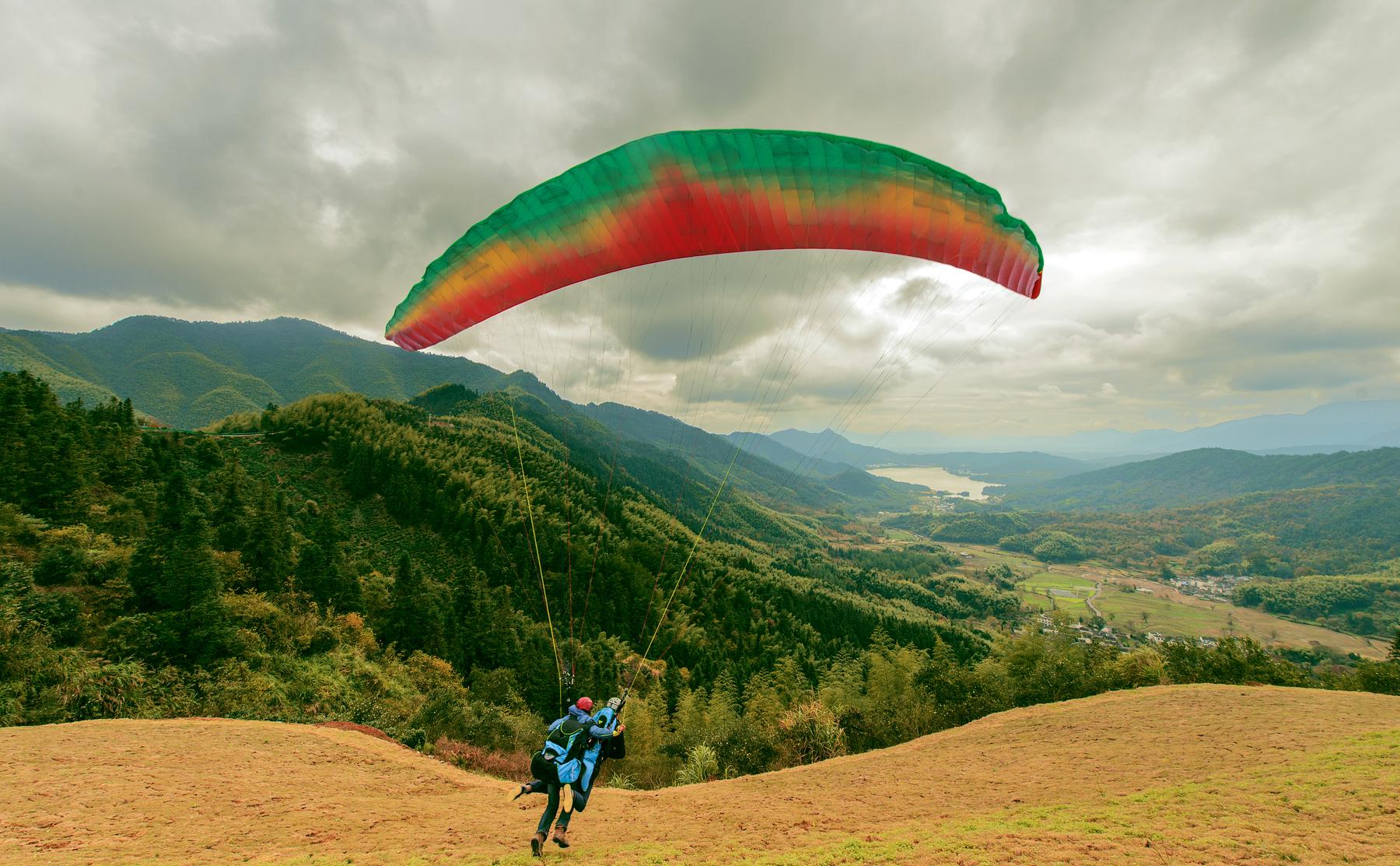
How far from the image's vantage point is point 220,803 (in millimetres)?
8250

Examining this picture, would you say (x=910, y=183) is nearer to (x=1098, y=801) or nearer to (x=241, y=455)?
(x=1098, y=801)

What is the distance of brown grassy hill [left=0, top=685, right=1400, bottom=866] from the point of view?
21.8 feet

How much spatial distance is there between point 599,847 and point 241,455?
53610 millimetres

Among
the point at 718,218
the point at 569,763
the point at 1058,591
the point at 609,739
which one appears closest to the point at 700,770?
the point at 609,739

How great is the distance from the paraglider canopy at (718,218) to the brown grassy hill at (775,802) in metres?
10.1

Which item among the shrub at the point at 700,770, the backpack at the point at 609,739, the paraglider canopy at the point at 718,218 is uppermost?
the paraglider canopy at the point at 718,218

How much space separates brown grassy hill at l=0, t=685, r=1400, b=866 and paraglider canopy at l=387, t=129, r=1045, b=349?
33.1ft

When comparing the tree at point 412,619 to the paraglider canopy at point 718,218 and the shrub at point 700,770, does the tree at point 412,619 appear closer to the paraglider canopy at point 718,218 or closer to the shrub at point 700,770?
the shrub at point 700,770

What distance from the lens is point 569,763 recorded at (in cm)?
660

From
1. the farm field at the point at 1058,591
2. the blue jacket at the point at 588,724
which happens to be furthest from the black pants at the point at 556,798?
the farm field at the point at 1058,591

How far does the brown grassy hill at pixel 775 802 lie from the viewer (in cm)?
666

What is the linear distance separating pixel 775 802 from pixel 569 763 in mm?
5389

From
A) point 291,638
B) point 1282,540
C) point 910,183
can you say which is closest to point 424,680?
point 291,638

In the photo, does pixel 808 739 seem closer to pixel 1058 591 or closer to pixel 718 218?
pixel 718 218
